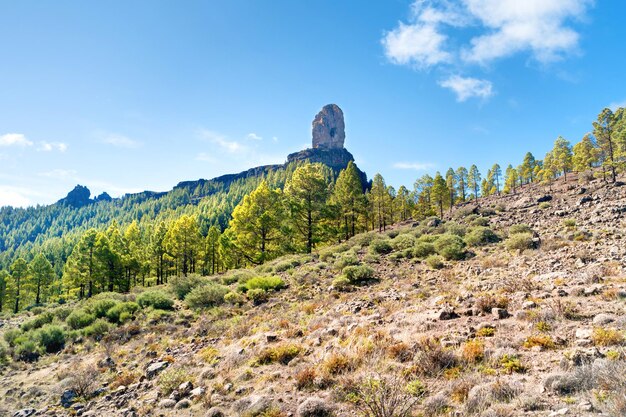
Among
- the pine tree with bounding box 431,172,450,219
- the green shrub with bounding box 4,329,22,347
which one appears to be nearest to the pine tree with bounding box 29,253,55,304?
the green shrub with bounding box 4,329,22,347

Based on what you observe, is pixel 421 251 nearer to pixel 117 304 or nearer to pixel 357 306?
pixel 357 306

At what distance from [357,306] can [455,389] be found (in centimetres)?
604

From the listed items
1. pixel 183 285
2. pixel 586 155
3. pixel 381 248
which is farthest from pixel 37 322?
pixel 586 155

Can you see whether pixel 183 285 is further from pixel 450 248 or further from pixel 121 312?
pixel 450 248

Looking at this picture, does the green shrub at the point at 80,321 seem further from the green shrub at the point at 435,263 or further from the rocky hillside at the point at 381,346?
the green shrub at the point at 435,263

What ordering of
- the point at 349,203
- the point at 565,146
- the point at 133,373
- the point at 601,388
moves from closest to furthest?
the point at 601,388, the point at 133,373, the point at 349,203, the point at 565,146

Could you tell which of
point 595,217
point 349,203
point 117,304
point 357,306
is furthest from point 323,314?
point 349,203

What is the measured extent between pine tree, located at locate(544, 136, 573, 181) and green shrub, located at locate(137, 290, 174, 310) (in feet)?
249

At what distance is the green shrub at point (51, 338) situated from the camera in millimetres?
14070

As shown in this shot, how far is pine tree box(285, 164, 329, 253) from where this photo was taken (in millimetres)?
32750

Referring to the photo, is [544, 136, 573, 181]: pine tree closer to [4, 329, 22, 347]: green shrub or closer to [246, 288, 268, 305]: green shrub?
[246, 288, 268, 305]: green shrub

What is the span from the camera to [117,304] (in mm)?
18000

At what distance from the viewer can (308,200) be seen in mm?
33125

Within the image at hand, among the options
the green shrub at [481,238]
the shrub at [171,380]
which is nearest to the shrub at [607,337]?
the shrub at [171,380]
